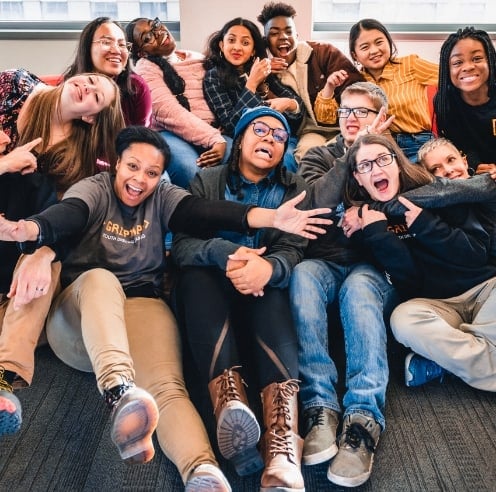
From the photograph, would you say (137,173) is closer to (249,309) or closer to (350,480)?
(249,309)

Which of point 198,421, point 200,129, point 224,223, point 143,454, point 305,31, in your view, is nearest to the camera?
point 143,454

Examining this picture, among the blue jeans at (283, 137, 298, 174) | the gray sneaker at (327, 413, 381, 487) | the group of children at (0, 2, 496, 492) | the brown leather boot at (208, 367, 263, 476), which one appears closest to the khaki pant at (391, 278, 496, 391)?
the group of children at (0, 2, 496, 492)

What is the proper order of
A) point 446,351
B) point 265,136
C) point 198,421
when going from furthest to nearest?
point 265,136 < point 446,351 < point 198,421

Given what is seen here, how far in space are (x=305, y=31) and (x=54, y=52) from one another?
5.59 feet

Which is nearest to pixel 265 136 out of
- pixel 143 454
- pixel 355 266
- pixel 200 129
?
pixel 355 266

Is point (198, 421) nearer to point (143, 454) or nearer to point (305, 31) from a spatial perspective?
point (143, 454)

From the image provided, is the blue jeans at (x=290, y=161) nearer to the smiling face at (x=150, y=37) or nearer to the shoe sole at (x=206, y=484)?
the smiling face at (x=150, y=37)

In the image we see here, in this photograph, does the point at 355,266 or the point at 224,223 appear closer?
the point at 224,223

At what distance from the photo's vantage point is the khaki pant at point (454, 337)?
1597 mm

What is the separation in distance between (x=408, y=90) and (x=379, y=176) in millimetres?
1029

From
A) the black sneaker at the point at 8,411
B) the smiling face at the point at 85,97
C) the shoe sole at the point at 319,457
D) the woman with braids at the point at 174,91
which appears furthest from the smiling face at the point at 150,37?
the shoe sole at the point at 319,457

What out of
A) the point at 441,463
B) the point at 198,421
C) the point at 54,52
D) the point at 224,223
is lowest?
the point at 441,463

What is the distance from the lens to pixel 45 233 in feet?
4.87

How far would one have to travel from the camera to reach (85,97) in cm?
191
